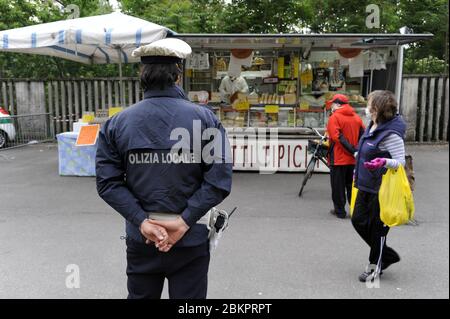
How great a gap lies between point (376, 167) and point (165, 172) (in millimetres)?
2132

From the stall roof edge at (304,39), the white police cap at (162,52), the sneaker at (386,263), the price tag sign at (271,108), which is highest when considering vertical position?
the stall roof edge at (304,39)

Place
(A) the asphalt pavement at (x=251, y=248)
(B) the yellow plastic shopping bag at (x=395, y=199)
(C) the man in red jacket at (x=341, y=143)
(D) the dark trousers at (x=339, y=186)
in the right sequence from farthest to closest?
(D) the dark trousers at (x=339, y=186) → (C) the man in red jacket at (x=341, y=143) → (A) the asphalt pavement at (x=251, y=248) → (B) the yellow plastic shopping bag at (x=395, y=199)

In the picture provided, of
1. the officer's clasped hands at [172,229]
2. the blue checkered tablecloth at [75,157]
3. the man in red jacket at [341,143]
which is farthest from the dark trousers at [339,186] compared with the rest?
the blue checkered tablecloth at [75,157]

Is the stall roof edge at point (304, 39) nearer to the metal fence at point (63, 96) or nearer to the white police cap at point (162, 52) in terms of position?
the metal fence at point (63, 96)

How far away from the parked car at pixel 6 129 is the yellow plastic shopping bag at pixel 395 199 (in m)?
10.7

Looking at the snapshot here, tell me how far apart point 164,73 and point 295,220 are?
3.88 meters

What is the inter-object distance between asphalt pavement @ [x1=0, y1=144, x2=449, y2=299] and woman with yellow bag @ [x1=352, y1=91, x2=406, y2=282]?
0.84ft

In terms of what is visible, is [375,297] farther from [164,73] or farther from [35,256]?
[35,256]

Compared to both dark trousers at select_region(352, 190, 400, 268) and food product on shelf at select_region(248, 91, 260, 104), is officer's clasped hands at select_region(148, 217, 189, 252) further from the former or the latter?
food product on shelf at select_region(248, 91, 260, 104)

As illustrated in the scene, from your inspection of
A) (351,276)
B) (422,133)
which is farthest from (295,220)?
(422,133)

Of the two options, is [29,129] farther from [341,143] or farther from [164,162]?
[164,162]

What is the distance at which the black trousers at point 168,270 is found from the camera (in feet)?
7.36

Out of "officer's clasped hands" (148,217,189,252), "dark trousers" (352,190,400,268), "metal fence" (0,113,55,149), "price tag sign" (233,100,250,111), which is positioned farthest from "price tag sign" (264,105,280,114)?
"officer's clasped hands" (148,217,189,252)
